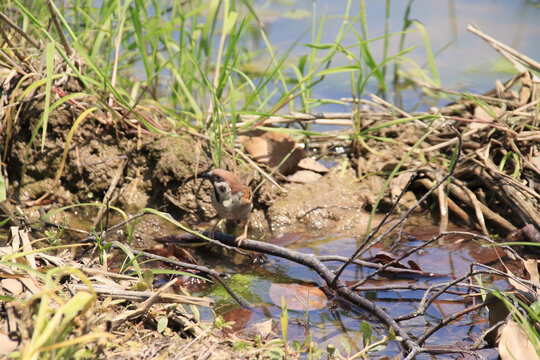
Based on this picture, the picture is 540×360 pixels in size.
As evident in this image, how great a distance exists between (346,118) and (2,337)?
15.4 feet

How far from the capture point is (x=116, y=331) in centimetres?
270

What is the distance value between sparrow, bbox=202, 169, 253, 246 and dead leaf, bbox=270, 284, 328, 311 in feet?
2.30

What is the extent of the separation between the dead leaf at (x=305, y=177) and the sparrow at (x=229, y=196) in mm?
1033

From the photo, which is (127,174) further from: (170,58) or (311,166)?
(311,166)

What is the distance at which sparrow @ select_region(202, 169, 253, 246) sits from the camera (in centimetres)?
449

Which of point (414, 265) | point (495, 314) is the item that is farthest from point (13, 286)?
point (414, 265)

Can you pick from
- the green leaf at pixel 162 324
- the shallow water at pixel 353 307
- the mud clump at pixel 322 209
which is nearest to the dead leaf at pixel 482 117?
the mud clump at pixel 322 209

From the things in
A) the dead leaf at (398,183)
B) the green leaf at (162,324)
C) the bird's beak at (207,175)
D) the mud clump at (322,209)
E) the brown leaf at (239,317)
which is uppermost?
the bird's beak at (207,175)

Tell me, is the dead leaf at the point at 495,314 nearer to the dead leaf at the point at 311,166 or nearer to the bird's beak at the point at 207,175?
the bird's beak at the point at 207,175

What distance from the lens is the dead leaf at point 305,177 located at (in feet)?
19.0

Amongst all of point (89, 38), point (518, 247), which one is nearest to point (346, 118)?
point (518, 247)

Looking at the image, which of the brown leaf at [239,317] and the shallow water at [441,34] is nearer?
the brown leaf at [239,317]

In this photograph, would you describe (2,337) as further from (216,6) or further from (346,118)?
(346,118)

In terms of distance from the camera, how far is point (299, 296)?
376cm
